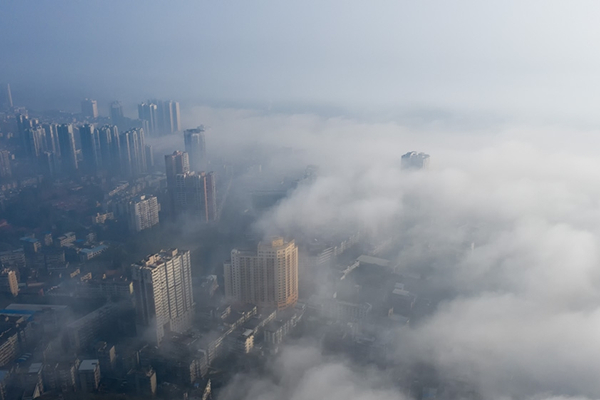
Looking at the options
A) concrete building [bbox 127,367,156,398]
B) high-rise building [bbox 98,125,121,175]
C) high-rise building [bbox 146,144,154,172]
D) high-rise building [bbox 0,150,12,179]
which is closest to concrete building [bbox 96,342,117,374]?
concrete building [bbox 127,367,156,398]

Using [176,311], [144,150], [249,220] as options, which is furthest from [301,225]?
[144,150]

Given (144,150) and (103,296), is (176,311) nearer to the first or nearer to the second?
(103,296)

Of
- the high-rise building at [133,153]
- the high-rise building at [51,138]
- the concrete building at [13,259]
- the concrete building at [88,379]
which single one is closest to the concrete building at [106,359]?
the concrete building at [88,379]

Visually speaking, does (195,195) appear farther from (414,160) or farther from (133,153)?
(414,160)

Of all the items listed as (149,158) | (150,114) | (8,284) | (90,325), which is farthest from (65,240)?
(150,114)

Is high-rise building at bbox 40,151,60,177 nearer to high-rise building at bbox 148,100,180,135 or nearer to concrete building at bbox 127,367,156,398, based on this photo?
high-rise building at bbox 148,100,180,135

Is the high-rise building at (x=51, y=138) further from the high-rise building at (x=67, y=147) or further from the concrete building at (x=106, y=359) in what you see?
the concrete building at (x=106, y=359)
